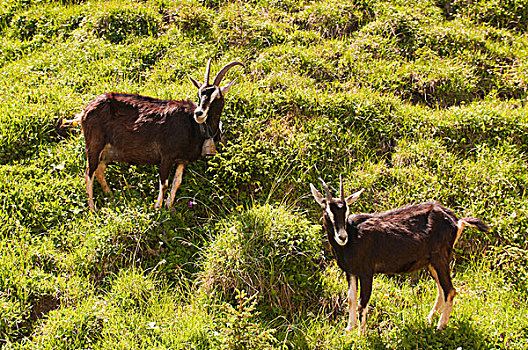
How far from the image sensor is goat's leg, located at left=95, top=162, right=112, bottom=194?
7.48 metres

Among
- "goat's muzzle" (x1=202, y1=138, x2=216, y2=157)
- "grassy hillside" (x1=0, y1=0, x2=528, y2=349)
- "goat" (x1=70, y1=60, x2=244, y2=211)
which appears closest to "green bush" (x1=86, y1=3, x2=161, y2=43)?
"grassy hillside" (x1=0, y1=0, x2=528, y2=349)

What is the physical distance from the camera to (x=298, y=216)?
284 inches

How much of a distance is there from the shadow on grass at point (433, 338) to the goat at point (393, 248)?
0.13 meters

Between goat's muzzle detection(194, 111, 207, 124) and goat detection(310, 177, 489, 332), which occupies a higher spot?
goat's muzzle detection(194, 111, 207, 124)

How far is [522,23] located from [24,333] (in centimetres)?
Answer: 977

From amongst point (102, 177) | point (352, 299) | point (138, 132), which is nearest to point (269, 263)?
point (352, 299)

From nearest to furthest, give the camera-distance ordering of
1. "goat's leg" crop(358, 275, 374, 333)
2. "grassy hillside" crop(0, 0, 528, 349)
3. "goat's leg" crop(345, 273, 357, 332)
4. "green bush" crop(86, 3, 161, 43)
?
1. "goat's leg" crop(358, 275, 374, 333)
2. "goat's leg" crop(345, 273, 357, 332)
3. "grassy hillside" crop(0, 0, 528, 349)
4. "green bush" crop(86, 3, 161, 43)

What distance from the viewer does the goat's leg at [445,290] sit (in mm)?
5941

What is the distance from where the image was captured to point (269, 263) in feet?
21.8

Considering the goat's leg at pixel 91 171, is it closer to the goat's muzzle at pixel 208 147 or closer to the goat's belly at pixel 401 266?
the goat's muzzle at pixel 208 147

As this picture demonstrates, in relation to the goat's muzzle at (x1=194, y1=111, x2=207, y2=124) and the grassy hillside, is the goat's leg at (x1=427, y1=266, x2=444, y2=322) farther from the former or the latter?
the goat's muzzle at (x1=194, y1=111, x2=207, y2=124)

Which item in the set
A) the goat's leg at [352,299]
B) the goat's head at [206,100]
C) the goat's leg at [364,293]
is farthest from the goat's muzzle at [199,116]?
the goat's leg at [364,293]

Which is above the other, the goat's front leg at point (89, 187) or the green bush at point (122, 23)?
the green bush at point (122, 23)

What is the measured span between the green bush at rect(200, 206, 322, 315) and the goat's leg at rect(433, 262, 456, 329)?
4.68ft
